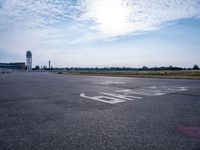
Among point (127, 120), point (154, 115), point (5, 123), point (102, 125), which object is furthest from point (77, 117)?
point (154, 115)

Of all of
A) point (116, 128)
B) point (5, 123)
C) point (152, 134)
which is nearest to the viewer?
point (152, 134)

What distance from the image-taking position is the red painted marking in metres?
4.03

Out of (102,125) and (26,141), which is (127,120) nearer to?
(102,125)

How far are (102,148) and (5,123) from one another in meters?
3.05

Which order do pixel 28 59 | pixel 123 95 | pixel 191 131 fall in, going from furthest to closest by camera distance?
pixel 28 59 → pixel 123 95 → pixel 191 131

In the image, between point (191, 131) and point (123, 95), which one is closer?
point (191, 131)

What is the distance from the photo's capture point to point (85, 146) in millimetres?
3531

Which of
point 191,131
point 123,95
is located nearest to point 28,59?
point 123,95

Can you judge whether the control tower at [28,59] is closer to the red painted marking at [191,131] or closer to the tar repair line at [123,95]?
the tar repair line at [123,95]

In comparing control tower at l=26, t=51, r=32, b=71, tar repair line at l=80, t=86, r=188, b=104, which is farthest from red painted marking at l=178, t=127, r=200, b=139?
control tower at l=26, t=51, r=32, b=71

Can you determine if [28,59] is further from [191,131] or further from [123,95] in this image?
[191,131]

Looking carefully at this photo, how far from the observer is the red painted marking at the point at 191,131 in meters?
4.03

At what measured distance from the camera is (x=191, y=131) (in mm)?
4312

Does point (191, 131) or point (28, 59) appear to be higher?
point (28, 59)
